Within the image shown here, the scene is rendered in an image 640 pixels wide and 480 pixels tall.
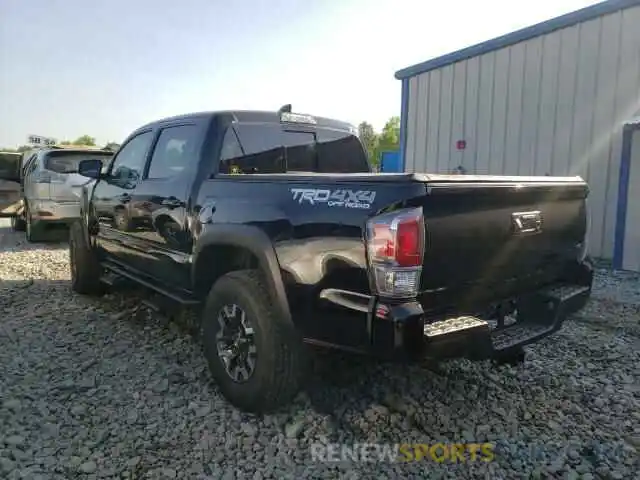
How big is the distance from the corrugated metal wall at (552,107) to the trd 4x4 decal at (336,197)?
6588 mm

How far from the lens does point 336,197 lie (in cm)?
243

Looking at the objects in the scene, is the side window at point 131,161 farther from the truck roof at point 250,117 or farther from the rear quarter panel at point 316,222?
the rear quarter panel at point 316,222

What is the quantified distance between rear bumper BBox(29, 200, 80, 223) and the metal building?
6939 millimetres

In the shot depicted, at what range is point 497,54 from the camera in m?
8.92

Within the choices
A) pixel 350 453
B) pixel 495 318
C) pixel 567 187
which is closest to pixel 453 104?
pixel 567 187

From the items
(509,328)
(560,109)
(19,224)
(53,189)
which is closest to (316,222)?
(509,328)

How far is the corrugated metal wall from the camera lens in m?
7.38

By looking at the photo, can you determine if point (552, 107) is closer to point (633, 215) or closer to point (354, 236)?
point (633, 215)

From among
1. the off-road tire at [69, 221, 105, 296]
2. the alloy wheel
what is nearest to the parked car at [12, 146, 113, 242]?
the off-road tire at [69, 221, 105, 296]

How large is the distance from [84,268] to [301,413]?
11.7 feet

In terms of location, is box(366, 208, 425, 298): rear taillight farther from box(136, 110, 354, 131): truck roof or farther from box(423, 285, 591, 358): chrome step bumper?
box(136, 110, 354, 131): truck roof

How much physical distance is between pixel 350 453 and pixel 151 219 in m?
2.40

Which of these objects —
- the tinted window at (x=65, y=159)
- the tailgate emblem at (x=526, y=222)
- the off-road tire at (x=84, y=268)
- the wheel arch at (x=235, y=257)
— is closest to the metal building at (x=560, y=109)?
the tailgate emblem at (x=526, y=222)

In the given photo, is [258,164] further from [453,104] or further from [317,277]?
[453,104]
